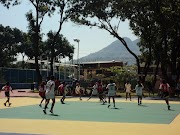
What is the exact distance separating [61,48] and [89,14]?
54296 mm

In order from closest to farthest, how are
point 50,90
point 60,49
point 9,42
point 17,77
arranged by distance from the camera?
1. point 50,90
2. point 17,77
3. point 9,42
4. point 60,49

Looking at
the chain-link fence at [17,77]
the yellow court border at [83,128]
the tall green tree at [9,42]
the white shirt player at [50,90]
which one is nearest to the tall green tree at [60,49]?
the tall green tree at [9,42]

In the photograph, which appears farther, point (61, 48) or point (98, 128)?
point (61, 48)

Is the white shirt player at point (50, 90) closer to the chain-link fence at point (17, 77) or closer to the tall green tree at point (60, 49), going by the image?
the chain-link fence at point (17, 77)

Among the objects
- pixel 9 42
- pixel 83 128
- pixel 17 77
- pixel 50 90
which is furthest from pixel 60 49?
pixel 83 128

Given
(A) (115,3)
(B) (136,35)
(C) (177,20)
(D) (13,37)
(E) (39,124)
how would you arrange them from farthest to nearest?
(D) (13,37) → (B) (136,35) → (A) (115,3) → (C) (177,20) → (E) (39,124)

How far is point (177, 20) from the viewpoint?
43406mm

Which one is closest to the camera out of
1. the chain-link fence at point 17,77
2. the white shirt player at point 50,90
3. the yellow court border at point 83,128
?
the yellow court border at point 83,128

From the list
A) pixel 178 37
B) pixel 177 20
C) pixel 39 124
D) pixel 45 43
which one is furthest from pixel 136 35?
pixel 45 43

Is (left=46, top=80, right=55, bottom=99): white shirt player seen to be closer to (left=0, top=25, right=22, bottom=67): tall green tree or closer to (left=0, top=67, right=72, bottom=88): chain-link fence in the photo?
(left=0, top=67, right=72, bottom=88): chain-link fence

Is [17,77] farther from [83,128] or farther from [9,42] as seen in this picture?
[83,128]

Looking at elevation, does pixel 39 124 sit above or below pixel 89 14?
below

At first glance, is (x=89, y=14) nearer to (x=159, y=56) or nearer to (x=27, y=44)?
(x=159, y=56)

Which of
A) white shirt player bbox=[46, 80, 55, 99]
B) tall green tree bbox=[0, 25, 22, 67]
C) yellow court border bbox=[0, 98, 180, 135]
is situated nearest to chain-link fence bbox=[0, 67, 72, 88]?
tall green tree bbox=[0, 25, 22, 67]
